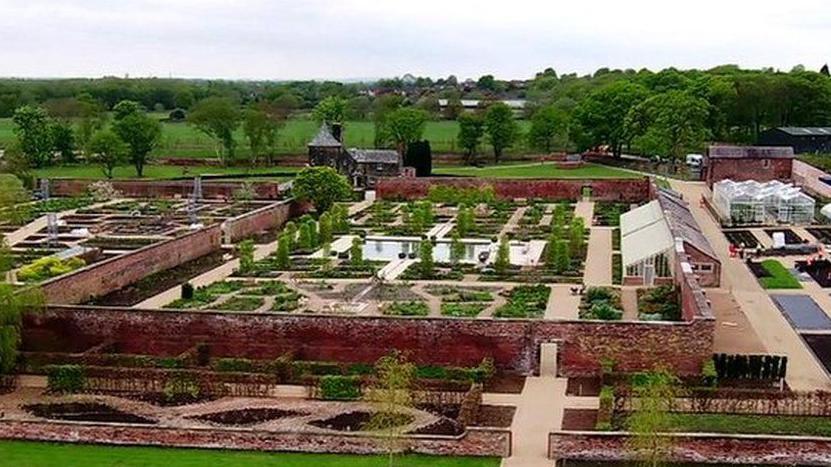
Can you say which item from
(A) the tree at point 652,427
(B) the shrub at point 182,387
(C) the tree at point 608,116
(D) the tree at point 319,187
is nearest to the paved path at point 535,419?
(A) the tree at point 652,427

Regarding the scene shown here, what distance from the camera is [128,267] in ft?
103

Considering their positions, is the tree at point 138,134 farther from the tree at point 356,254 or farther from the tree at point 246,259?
the tree at point 356,254

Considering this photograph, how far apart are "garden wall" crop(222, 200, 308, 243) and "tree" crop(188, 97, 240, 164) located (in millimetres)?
23495

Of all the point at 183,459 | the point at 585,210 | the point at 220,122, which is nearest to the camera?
the point at 183,459

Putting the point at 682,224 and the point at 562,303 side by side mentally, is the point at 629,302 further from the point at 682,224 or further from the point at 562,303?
the point at 682,224

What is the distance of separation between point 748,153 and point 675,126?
8.26m

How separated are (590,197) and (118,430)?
119 feet

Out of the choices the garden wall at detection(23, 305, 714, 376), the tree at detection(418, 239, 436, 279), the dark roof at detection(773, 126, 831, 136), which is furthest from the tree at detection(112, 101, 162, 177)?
the garden wall at detection(23, 305, 714, 376)

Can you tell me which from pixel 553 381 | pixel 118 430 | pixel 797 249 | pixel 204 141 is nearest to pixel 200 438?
pixel 118 430

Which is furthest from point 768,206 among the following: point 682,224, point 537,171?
point 537,171

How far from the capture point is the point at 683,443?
17047 millimetres

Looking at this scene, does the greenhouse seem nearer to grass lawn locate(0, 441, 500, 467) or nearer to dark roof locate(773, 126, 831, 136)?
dark roof locate(773, 126, 831, 136)

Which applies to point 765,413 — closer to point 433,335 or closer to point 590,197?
point 433,335

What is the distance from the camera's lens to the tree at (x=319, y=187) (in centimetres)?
4659
